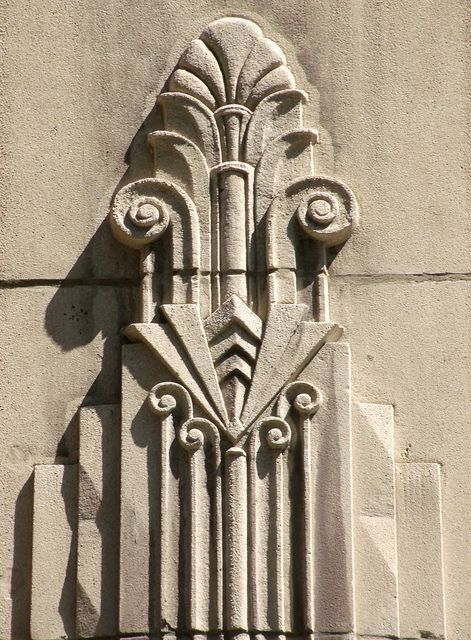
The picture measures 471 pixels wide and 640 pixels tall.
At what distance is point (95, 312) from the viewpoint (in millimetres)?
6867

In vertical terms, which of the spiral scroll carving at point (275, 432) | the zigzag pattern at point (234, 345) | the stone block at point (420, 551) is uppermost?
the zigzag pattern at point (234, 345)

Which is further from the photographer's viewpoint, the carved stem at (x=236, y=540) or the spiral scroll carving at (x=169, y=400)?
the spiral scroll carving at (x=169, y=400)

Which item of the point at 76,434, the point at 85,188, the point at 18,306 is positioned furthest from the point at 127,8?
the point at 76,434

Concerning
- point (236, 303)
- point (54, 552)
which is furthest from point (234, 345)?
point (54, 552)

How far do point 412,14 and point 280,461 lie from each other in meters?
1.95

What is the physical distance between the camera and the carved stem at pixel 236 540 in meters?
6.27

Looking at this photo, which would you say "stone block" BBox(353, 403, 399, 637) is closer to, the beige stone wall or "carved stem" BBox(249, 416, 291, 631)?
the beige stone wall

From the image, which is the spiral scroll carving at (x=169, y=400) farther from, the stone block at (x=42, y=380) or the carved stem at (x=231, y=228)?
the carved stem at (x=231, y=228)

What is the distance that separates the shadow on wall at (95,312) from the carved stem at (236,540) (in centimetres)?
57

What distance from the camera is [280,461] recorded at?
21.2 feet

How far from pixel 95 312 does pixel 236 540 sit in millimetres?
1095

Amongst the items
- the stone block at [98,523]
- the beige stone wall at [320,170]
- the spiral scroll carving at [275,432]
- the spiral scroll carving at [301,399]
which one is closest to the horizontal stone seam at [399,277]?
the beige stone wall at [320,170]

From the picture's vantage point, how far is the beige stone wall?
21.9ft

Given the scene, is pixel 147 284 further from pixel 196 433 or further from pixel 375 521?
pixel 375 521
